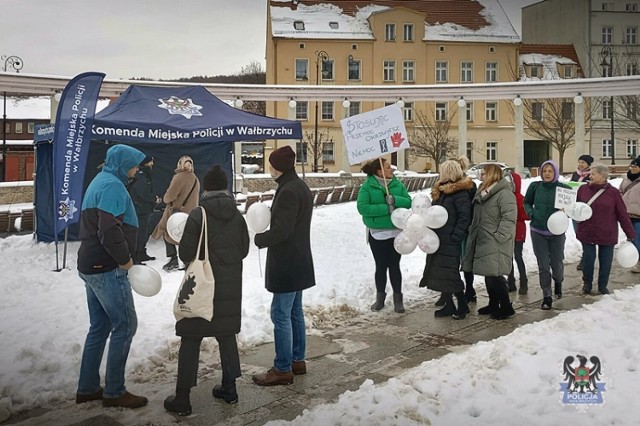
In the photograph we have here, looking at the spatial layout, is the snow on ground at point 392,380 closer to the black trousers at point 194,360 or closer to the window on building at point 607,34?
the black trousers at point 194,360

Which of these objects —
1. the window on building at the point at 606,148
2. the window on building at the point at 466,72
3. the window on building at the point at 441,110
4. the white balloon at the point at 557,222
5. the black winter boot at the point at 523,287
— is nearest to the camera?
the white balloon at the point at 557,222

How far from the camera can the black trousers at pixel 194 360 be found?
176 inches

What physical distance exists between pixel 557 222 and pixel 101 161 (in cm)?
891

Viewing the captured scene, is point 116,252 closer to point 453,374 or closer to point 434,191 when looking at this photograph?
point 453,374

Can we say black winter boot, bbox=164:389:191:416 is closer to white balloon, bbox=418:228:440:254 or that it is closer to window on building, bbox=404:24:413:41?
white balloon, bbox=418:228:440:254

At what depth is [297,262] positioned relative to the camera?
5129 mm

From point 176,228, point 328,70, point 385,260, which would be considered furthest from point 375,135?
point 328,70

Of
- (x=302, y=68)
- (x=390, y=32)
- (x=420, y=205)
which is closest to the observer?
(x=420, y=205)

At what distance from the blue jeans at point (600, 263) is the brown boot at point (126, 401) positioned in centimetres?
615

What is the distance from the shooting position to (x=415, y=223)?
6793mm

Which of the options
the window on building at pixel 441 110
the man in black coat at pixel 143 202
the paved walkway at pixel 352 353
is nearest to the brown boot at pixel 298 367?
the paved walkway at pixel 352 353

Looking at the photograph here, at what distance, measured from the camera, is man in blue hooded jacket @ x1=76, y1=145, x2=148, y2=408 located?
4.45 m

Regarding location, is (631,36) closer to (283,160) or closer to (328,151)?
(283,160)

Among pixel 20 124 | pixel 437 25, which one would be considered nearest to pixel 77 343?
pixel 437 25
